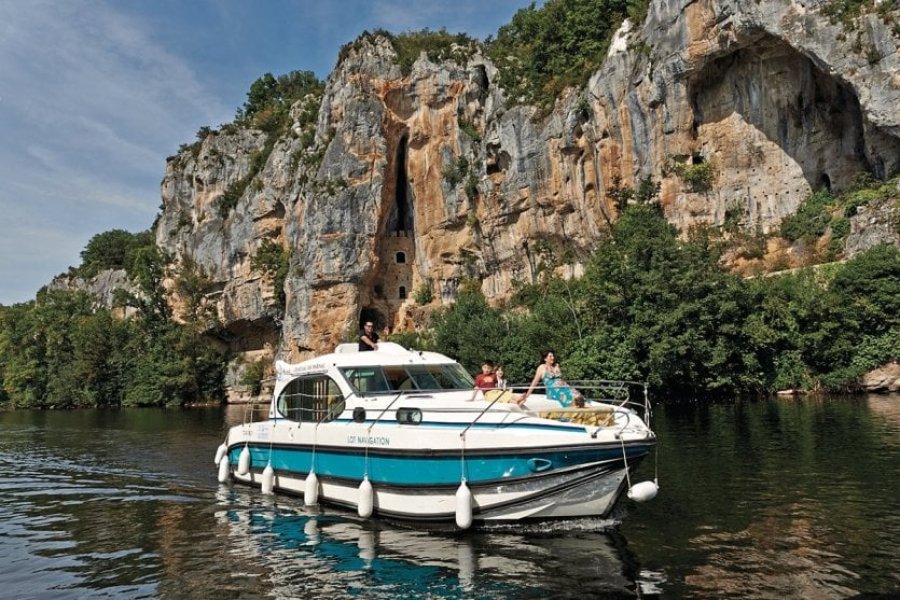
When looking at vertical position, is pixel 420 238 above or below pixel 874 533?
above

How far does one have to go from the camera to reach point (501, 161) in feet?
167

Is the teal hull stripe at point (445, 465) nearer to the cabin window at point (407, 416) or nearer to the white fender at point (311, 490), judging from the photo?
the white fender at point (311, 490)

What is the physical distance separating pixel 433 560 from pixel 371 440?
256 cm

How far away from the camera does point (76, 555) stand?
9.49 metres

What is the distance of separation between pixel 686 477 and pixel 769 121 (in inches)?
1304

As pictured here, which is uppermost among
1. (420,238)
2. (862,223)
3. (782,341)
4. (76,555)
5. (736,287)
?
(420,238)

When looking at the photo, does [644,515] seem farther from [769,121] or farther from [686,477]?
[769,121]

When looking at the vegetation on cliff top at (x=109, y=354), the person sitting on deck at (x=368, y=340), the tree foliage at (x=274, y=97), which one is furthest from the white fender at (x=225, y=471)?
the tree foliage at (x=274, y=97)

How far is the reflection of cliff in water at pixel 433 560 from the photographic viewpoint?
23.8 feet

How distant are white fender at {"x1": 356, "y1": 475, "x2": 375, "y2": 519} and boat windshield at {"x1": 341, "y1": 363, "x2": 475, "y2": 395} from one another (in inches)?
76.1

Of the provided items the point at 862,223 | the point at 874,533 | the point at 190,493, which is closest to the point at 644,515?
the point at 874,533

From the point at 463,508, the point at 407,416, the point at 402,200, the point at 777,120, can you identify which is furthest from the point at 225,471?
the point at 402,200

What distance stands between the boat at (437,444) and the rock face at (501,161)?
31.4 metres

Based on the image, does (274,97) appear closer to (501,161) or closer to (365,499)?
(501,161)
